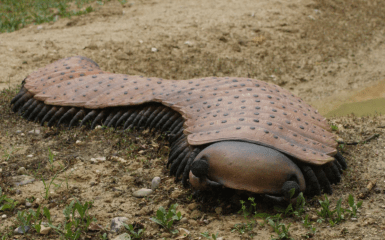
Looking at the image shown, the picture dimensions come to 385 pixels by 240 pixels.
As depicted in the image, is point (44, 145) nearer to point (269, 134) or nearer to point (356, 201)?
point (269, 134)

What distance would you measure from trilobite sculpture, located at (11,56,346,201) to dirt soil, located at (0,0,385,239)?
0.71 ft

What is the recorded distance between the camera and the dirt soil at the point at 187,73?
3371 millimetres

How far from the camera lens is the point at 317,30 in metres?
8.76

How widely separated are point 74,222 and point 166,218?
0.71m

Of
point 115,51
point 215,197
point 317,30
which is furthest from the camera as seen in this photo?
point 317,30

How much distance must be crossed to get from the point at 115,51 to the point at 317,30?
4407mm

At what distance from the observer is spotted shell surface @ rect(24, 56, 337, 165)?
11.3ft

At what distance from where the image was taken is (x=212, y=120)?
3.76m

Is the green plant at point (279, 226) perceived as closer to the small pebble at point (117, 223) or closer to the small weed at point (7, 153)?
the small pebble at point (117, 223)

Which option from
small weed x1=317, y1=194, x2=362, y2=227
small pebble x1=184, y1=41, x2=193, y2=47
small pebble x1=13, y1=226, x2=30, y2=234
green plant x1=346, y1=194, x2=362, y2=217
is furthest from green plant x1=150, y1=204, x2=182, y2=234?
small pebble x1=184, y1=41, x2=193, y2=47

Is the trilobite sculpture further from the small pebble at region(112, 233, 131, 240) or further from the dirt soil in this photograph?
the small pebble at region(112, 233, 131, 240)

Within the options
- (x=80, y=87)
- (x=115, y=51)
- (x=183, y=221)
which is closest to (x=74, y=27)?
(x=115, y=51)

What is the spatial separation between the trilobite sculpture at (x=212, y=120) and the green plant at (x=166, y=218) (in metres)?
0.30

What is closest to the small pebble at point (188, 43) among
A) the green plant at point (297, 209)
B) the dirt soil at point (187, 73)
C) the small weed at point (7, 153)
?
the dirt soil at point (187, 73)
